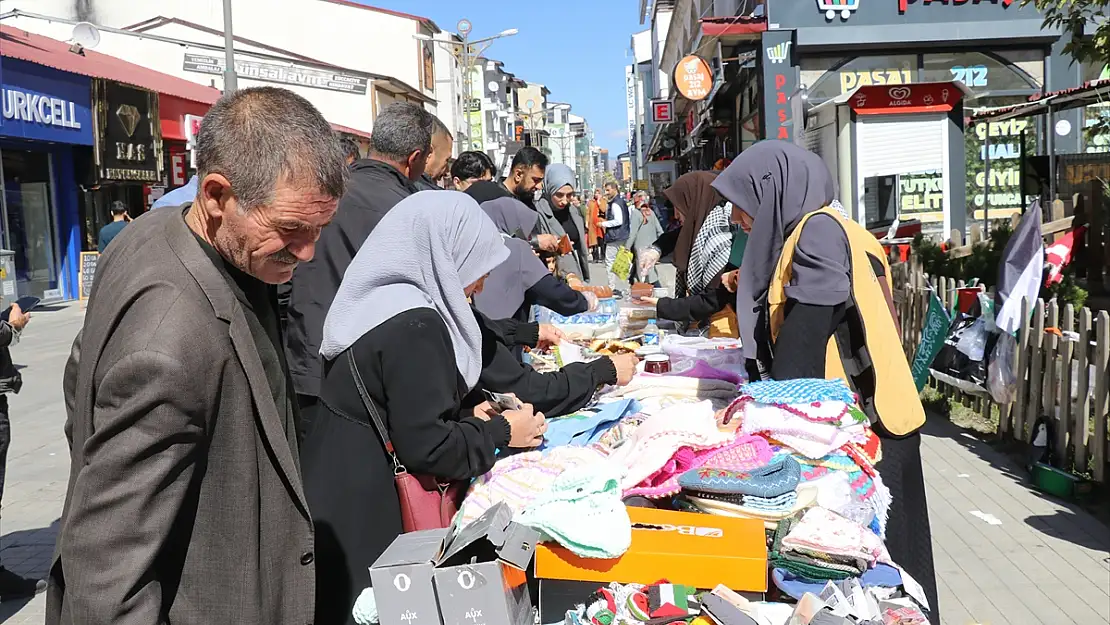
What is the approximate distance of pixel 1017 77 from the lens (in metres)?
17.5

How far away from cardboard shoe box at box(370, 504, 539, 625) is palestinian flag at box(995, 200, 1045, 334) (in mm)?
5748

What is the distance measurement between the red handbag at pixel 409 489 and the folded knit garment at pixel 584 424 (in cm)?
65

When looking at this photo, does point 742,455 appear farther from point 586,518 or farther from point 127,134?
point 127,134

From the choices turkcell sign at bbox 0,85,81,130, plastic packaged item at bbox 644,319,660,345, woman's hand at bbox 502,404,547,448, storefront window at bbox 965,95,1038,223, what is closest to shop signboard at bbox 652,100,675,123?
storefront window at bbox 965,95,1038,223

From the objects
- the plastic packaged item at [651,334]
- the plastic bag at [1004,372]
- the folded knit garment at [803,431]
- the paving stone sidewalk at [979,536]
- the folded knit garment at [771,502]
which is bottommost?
the paving stone sidewalk at [979,536]

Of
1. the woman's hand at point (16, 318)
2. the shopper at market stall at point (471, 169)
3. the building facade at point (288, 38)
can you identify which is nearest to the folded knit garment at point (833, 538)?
the woman's hand at point (16, 318)

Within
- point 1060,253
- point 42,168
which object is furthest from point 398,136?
point 42,168

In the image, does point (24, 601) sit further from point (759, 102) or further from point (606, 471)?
point (759, 102)

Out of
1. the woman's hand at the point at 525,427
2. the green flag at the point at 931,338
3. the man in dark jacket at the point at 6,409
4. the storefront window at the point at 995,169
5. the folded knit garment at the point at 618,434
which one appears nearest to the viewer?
the woman's hand at the point at 525,427

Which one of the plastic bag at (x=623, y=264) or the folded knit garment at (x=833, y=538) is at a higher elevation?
the plastic bag at (x=623, y=264)

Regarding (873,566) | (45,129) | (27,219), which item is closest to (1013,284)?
(873,566)

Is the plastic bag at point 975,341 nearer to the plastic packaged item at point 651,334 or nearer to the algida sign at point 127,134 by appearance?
the plastic packaged item at point 651,334

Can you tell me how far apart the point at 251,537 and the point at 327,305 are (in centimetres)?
237

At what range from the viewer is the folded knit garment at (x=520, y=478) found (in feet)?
9.16
